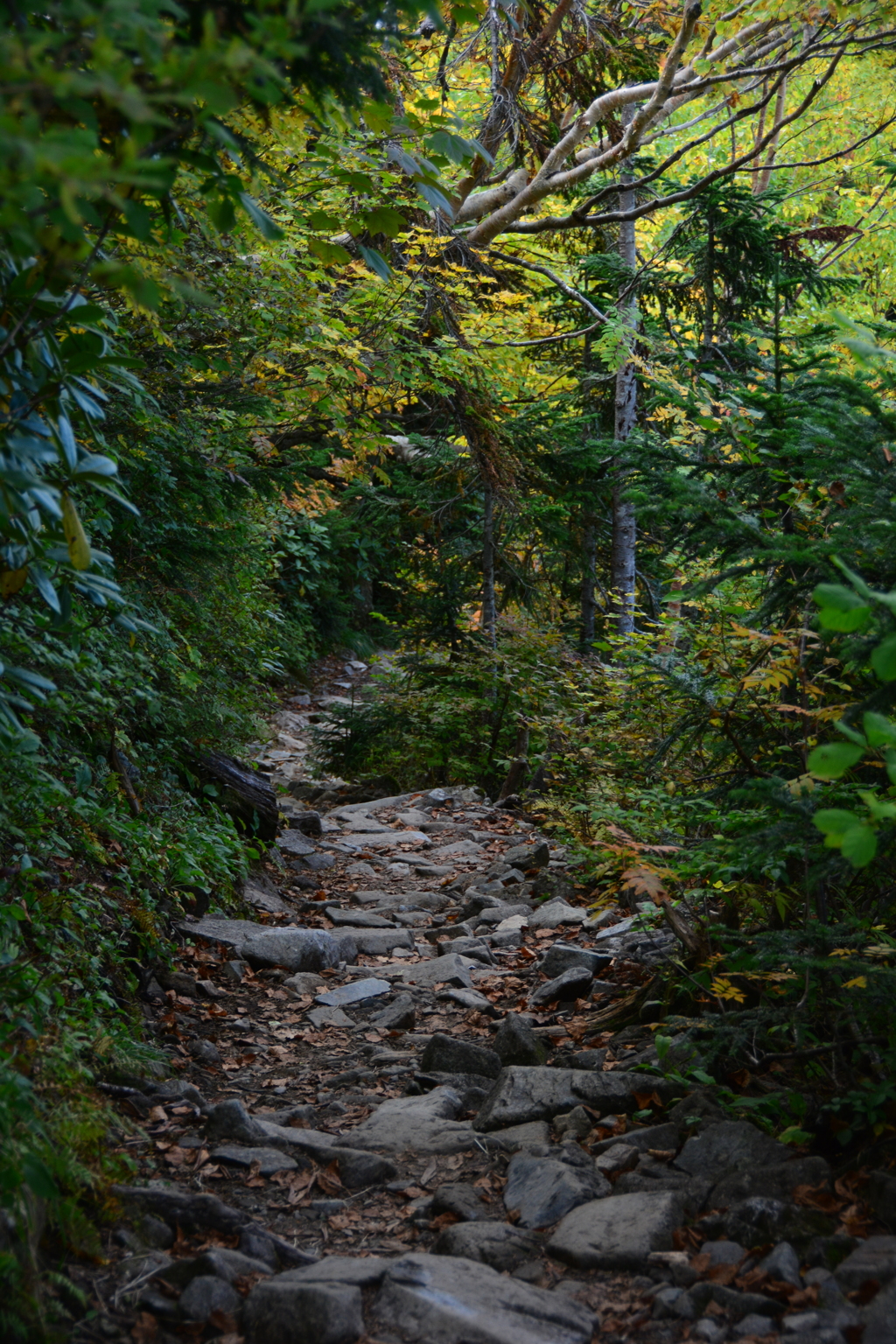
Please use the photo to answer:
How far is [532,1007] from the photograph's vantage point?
4.78m

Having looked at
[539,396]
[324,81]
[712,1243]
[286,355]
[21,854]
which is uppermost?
[539,396]

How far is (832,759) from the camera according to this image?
1.78 m

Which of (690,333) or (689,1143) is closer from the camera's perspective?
(689,1143)

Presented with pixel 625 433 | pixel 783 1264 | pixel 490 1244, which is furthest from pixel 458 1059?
pixel 625 433

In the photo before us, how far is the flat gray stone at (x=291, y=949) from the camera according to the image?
17.7 feet

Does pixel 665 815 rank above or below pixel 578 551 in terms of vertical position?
below

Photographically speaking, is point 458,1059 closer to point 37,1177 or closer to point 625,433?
→ point 37,1177

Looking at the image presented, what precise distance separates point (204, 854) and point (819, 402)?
3.93m

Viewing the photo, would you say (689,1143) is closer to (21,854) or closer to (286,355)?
(21,854)

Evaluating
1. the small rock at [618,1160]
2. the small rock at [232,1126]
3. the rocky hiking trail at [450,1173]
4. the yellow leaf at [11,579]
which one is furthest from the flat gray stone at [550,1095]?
the yellow leaf at [11,579]

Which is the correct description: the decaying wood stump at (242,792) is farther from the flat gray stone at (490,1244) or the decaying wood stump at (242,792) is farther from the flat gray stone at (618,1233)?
the flat gray stone at (618,1233)

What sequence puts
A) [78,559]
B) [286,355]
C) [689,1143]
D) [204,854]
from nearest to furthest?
A: 1. [78,559]
2. [689,1143]
3. [204,854]
4. [286,355]

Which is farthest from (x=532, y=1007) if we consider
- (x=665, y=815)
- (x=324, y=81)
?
(x=324, y=81)

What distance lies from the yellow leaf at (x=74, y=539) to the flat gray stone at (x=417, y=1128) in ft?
7.71
